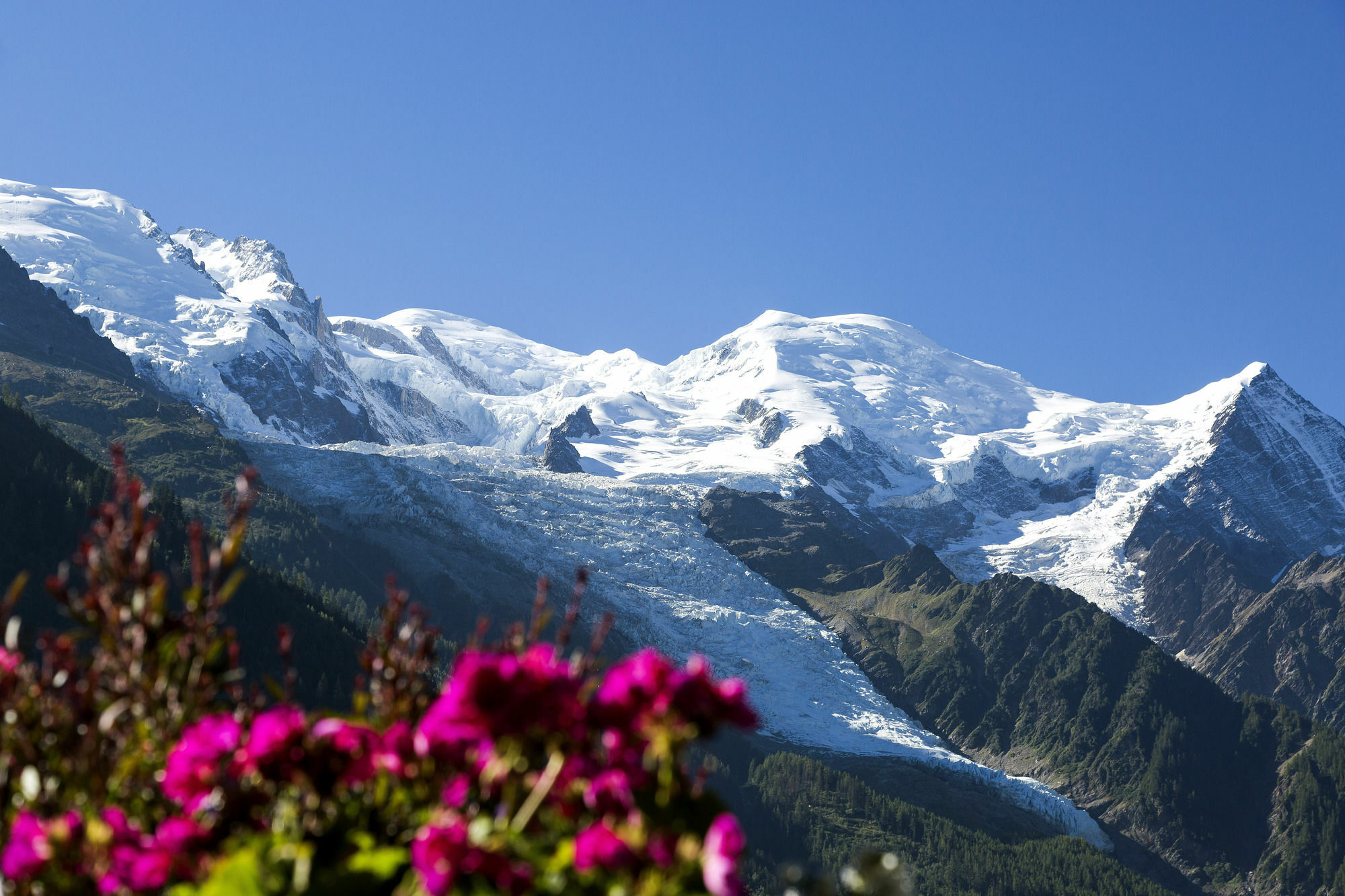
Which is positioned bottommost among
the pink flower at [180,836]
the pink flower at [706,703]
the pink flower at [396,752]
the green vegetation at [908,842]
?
the green vegetation at [908,842]

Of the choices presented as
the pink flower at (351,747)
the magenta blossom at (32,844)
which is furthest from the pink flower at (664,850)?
the magenta blossom at (32,844)

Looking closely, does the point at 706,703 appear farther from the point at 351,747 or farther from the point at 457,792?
the point at 351,747

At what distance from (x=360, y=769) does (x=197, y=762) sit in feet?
1.89

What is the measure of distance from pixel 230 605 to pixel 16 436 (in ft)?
116

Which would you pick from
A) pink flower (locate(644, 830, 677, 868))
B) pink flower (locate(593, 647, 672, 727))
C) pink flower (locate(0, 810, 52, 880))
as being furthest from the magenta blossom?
pink flower (locate(644, 830, 677, 868))

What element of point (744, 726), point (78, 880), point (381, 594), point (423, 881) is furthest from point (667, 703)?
point (381, 594)

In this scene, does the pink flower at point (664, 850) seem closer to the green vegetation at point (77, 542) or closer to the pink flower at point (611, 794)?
the pink flower at point (611, 794)

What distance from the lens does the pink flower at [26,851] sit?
12.3 feet

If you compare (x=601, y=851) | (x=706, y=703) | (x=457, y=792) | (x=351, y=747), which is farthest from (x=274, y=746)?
(x=706, y=703)

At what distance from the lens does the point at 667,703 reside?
143 inches

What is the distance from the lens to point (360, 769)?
4199 millimetres

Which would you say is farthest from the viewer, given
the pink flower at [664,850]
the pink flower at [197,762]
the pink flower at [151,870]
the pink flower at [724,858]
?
the pink flower at [197,762]

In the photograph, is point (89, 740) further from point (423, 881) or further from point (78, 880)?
point (423, 881)

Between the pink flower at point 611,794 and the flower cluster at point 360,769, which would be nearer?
the flower cluster at point 360,769
